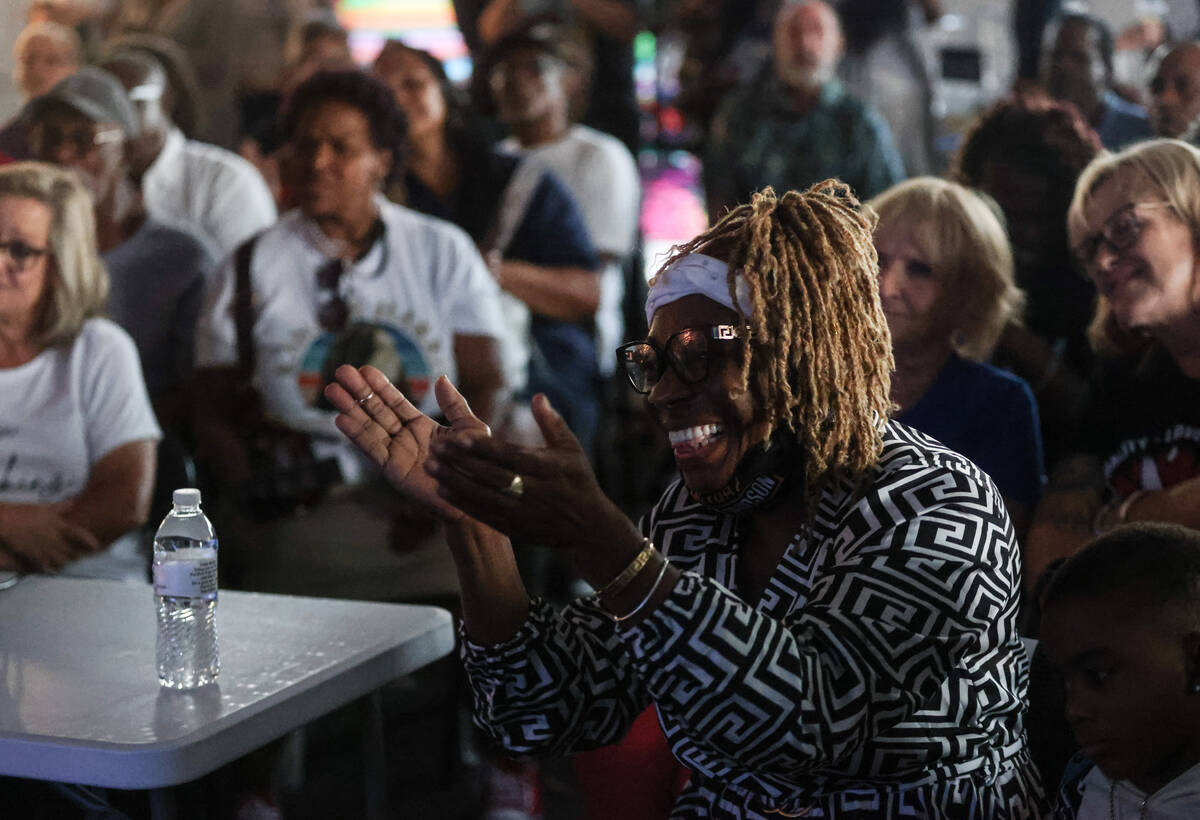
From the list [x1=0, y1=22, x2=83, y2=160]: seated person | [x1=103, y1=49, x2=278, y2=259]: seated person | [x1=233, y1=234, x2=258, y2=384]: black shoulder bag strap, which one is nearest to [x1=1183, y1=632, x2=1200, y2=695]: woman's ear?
[x1=233, y1=234, x2=258, y2=384]: black shoulder bag strap

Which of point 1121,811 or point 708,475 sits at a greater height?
point 708,475

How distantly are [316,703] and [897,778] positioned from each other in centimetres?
82

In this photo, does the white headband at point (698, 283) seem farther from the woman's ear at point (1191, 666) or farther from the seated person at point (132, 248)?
the seated person at point (132, 248)

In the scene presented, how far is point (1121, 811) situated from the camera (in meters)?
1.58

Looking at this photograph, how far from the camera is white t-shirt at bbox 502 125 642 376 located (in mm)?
4668

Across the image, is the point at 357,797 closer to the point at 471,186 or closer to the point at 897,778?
the point at 471,186

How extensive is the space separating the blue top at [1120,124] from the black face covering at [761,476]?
187 centimetres

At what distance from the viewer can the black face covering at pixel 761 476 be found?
1.62m

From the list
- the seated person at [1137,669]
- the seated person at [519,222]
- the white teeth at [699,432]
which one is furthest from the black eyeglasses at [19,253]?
the seated person at [1137,669]

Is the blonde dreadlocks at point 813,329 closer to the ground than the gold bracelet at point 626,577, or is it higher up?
higher up

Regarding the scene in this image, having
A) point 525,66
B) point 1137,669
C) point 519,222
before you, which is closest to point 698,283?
point 1137,669

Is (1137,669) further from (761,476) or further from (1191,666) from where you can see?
(761,476)

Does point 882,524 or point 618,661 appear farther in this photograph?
point 618,661

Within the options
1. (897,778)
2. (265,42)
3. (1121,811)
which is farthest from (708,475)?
(265,42)
